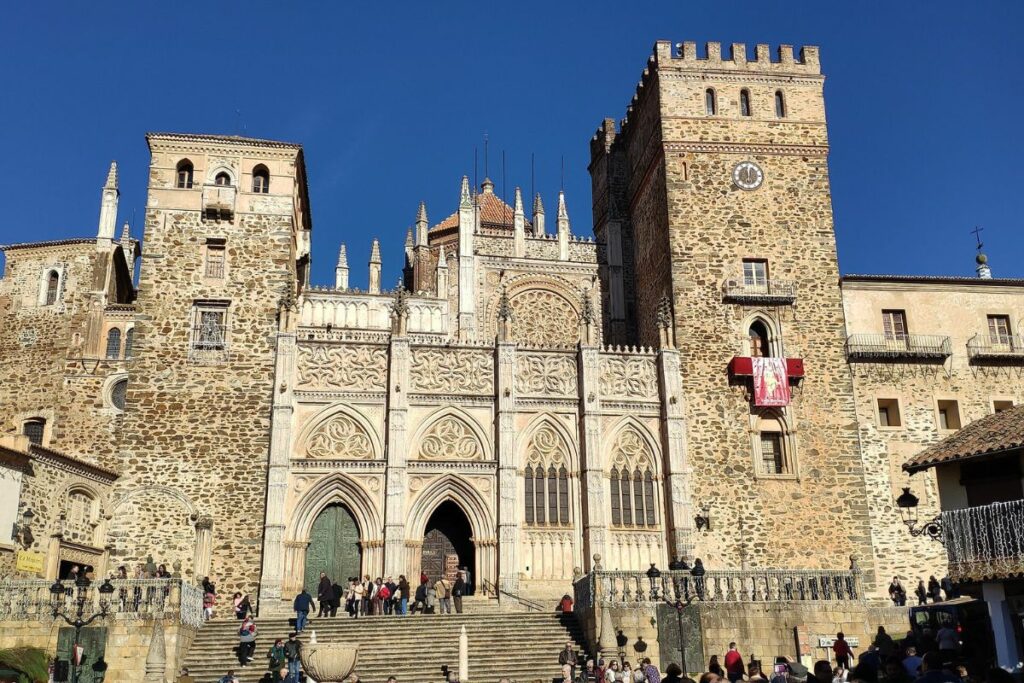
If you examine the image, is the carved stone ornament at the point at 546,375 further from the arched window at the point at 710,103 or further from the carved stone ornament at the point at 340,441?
the arched window at the point at 710,103

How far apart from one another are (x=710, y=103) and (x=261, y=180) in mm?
16751

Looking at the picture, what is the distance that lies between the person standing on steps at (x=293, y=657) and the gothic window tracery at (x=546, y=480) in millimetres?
10242

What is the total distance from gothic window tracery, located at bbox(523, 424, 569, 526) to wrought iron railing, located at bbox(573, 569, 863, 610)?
5.61 metres

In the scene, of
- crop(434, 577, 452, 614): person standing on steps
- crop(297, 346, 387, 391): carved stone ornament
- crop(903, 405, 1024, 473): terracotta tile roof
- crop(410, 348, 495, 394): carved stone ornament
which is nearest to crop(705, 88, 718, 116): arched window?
crop(410, 348, 495, 394): carved stone ornament

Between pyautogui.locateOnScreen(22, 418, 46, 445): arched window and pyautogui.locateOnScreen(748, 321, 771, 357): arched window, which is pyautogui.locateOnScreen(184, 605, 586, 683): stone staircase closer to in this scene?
pyautogui.locateOnScreen(748, 321, 771, 357): arched window

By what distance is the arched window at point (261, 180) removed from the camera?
116 ft

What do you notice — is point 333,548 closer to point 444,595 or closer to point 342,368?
point 444,595

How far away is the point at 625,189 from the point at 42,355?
24582 millimetres

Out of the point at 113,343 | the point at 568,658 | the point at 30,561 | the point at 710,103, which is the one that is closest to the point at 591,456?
the point at 568,658

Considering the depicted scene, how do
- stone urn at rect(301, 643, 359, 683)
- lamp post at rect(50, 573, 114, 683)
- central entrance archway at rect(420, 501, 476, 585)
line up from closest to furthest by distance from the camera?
stone urn at rect(301, 643, 359, 683), lamp post at rect(50, 573, 114, 683), central entrance archway at rect(420, 501, 476, 585)

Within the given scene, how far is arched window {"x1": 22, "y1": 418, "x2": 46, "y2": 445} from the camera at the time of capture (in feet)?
122

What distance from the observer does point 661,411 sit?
34344 millimetres

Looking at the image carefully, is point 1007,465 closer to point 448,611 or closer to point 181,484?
point 448,611

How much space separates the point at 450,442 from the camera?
32781 millimetres
